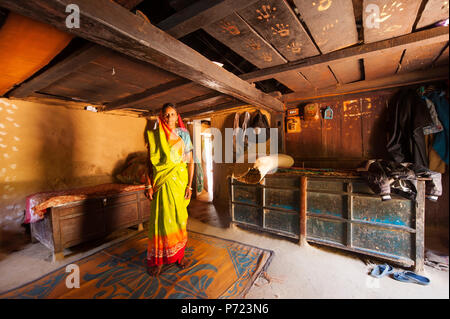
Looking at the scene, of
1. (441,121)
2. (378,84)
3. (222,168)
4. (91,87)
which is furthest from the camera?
(222,168)

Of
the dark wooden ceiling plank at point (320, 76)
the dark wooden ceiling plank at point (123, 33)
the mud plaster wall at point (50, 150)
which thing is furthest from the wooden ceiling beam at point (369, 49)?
the mud plaster wall at point (50, 150)

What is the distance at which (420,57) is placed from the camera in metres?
2.55

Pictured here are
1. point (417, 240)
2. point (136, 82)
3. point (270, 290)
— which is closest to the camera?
point (270, 290)

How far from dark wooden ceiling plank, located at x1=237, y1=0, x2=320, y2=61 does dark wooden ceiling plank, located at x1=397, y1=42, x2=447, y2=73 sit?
4.45 ft

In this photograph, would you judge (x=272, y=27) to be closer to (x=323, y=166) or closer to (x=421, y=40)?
(x=421, y=40)

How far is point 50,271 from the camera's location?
100 inches

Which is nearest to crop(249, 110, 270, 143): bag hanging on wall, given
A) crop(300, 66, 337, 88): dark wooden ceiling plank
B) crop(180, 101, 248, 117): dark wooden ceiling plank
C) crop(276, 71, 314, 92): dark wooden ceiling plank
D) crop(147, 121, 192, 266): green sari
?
crop(180, 101, 248, 117): dark wooden ceiling plank

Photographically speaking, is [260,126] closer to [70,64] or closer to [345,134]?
[345,134]

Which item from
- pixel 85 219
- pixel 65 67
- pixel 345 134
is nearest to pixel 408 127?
pixel 345 134

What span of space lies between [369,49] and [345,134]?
1.92 metres

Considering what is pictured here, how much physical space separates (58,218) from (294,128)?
480 cm

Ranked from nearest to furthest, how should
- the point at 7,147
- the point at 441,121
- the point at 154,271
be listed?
the point at 154,271, the point at 441,121, the point at 7,147

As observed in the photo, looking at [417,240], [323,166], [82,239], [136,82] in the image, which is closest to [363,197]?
[417,240]

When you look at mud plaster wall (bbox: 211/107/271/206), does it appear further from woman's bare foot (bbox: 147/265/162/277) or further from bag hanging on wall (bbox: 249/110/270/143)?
woman's bare foot (bbox: 147/265/162/277)
